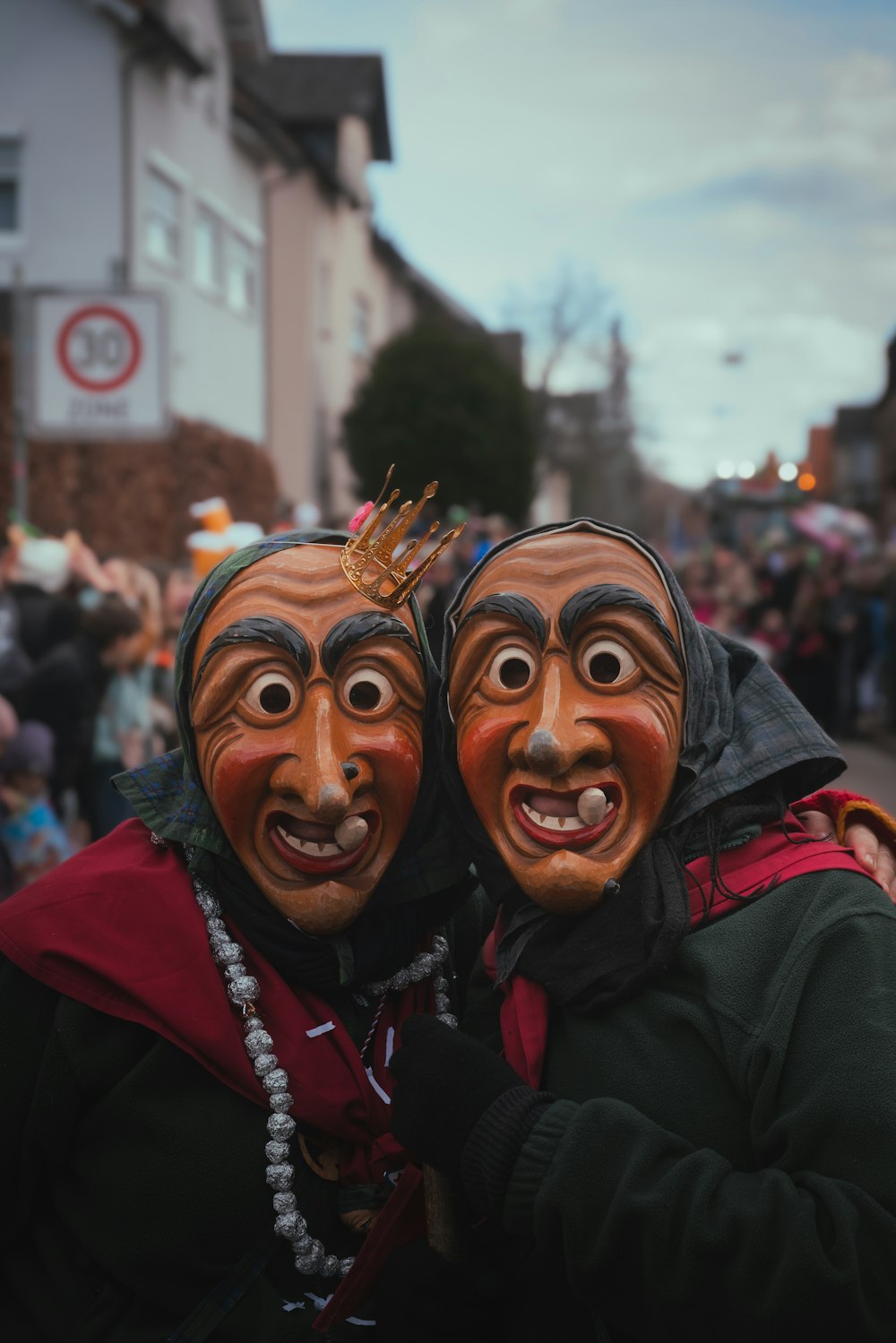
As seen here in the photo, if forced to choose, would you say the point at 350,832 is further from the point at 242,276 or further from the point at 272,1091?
the point at 242,276

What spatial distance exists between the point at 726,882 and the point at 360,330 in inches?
1109

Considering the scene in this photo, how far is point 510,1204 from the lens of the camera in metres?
1.77

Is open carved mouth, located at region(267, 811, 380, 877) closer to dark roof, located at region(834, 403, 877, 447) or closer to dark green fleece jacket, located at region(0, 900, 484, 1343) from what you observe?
dark green fleece jacket, located at region(0, 900, 484, 1343)

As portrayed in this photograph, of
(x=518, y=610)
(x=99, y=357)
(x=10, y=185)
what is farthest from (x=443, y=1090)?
(x=10, y=185)

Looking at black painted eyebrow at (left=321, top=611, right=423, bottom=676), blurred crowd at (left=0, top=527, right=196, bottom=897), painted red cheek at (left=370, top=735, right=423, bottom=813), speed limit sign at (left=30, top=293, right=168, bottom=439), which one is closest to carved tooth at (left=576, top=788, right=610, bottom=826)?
painted red cheek at (left=370, top=735, right=423, bottom=813)

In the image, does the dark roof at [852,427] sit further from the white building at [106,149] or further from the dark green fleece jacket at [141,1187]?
the dark green fleece jacket at [141,1187]

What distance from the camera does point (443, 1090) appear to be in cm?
187

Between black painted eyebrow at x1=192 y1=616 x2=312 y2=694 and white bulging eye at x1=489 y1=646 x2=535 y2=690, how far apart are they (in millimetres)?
270

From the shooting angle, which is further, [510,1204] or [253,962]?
[253,962]

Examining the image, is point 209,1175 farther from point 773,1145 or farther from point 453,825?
point 773,1145

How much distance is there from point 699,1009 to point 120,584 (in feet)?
18.8

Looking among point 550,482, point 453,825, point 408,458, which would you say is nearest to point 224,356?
point 408,458

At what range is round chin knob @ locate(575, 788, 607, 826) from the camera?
1.94m

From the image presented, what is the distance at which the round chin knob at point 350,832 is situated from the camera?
2.03 meters
